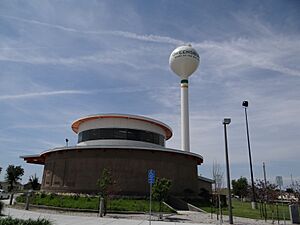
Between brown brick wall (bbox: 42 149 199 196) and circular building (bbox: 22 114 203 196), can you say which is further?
circular building (bbox: 22 114 203 196)

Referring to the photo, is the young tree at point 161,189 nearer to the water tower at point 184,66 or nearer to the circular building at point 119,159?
the circular building at point 119,159

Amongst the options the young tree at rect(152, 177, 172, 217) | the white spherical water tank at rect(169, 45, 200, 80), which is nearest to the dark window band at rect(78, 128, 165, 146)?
the young tree at rect(152, 177, 172, 217)

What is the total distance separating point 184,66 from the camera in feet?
163

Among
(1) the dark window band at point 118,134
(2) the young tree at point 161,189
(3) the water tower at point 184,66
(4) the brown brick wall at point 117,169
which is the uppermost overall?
(3) the water tower at point 184,66

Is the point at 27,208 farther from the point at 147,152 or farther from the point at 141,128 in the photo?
the point at 141,128

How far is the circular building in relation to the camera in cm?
3241

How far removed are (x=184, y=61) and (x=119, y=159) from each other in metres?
24.6

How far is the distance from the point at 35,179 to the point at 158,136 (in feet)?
110

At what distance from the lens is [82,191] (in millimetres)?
32188

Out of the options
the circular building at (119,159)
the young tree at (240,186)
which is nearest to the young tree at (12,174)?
the circular building at (119,159)

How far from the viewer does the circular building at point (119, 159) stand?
32.4 meters

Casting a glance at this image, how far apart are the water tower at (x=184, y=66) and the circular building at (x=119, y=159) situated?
402 inches

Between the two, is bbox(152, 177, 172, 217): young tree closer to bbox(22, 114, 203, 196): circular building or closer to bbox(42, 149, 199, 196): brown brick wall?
bbox(22, 114, 203, 196): circular building

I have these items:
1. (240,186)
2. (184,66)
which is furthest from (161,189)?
(240,186)
